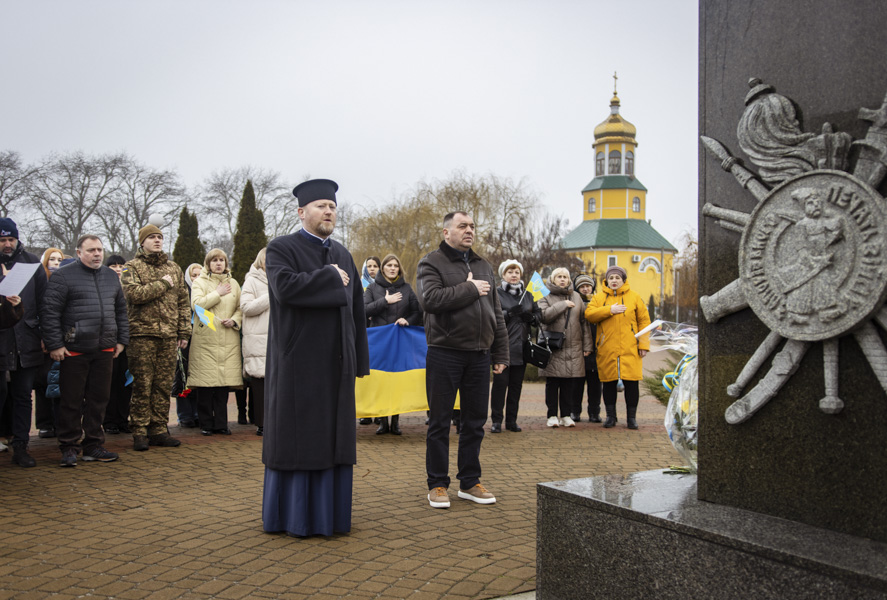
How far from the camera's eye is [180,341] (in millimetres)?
8477

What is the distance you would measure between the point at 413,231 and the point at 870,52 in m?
33.4

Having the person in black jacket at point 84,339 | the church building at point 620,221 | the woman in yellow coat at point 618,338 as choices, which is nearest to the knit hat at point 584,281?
the woman in yellow coat at point 618,338

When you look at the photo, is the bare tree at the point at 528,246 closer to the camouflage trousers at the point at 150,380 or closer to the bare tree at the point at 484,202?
the bare tree at the point at 484,202

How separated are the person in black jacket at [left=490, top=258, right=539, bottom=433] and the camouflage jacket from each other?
3686mm

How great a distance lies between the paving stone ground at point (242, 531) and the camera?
4.07 m

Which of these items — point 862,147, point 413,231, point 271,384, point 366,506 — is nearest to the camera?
point 862,147

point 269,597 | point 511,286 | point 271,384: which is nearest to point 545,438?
point 511,286

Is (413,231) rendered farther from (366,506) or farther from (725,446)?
(725,446)

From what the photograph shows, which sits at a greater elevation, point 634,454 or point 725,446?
point 725,446

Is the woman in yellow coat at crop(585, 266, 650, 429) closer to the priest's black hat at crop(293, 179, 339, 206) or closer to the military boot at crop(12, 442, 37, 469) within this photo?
the priest's black hat at crop(293, 179, 339, 206)

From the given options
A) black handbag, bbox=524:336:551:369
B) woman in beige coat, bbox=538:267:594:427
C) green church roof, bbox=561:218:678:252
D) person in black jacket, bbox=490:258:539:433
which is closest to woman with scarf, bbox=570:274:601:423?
woman in beige coat, bbox=538:267:594:427

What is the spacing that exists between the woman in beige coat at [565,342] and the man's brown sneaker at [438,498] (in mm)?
4551

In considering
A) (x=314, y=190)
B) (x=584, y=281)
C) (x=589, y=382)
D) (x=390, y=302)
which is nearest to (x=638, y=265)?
(x=584, y=281)

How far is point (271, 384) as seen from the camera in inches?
197
